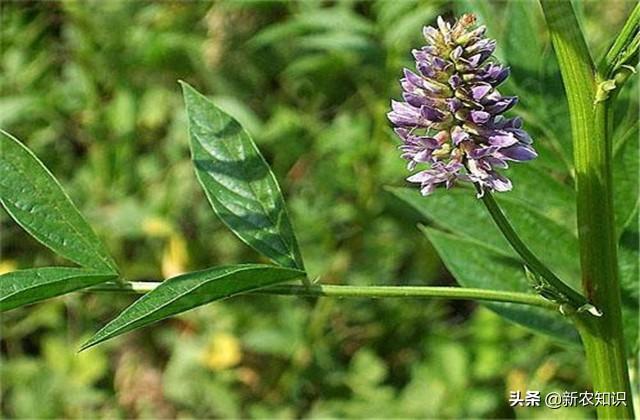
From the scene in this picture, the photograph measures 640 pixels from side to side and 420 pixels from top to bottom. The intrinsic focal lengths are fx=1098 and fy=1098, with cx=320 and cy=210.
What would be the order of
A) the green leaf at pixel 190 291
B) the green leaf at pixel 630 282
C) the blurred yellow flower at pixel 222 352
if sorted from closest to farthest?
1. the green leaf at pixel 190 291
2. the green leaf at pixel 630 282
3. the blurred yellow flower at pixel 222 352

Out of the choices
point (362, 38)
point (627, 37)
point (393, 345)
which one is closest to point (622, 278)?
point (627, 37)

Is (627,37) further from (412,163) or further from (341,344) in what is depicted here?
(341,344)

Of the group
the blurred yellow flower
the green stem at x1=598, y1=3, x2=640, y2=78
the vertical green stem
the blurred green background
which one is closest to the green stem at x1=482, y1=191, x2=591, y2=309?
the vertical green stem

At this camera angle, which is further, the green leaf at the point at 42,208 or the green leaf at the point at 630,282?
the green leaf at the point at 630,282

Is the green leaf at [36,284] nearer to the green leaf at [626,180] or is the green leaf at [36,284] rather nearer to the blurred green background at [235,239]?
the green leaf at [626,180]

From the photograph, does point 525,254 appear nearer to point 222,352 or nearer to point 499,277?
point 499,277

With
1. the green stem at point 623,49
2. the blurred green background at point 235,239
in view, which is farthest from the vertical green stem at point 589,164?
the blurred green background at point 235,239
